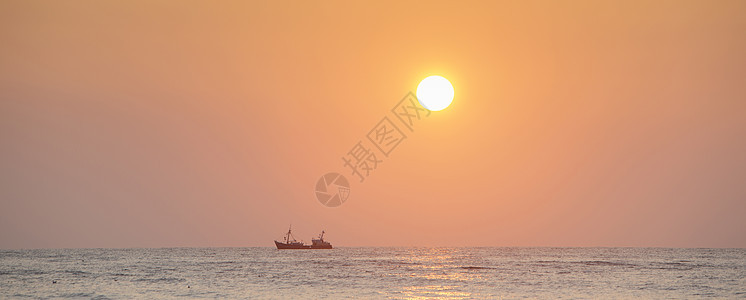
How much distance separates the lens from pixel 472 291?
68812 mm

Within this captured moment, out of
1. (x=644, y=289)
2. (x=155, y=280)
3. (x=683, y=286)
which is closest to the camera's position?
(x=644, y=289)

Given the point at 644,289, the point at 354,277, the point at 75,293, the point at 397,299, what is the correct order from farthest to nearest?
the point at 354,277 → the point at 644,289 → the point at 75,293 → the point at 397,299

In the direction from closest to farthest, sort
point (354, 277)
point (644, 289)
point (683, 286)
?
point (644, 289)
point (683, 286)
point (354, 277)

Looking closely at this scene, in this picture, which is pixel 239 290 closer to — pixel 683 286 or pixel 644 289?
pixel 644 289

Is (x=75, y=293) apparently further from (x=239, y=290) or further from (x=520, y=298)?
(x=520, y=298)

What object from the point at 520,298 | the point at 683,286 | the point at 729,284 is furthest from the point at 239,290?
the point at 729,284

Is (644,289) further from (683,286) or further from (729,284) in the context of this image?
(729,284)

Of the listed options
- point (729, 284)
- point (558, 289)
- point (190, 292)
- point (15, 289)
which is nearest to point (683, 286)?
point (729, 284)

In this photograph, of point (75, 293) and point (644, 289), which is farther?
point (644, 289)

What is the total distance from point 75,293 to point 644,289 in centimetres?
4969

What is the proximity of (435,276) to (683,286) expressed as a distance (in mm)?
27954

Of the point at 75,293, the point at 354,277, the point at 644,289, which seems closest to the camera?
the point at 75,293

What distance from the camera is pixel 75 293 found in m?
67.2

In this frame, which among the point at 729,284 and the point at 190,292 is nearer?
the point at 190,292
